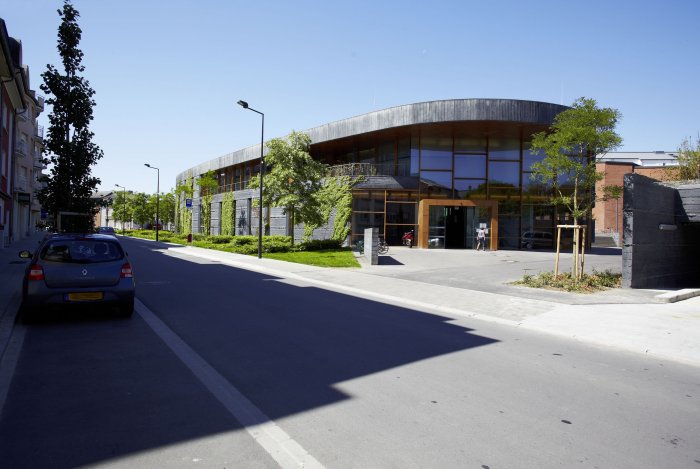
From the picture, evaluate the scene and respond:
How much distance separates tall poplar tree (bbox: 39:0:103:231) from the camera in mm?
15484

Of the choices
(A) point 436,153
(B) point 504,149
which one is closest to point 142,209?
(A) point 436,153

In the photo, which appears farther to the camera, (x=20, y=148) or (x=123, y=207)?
(x=123, y=207)

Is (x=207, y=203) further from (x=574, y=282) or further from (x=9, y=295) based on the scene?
(x=574, y=282)

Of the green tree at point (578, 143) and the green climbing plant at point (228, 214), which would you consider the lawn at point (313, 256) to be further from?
the green climbing plant at point (228, 214)

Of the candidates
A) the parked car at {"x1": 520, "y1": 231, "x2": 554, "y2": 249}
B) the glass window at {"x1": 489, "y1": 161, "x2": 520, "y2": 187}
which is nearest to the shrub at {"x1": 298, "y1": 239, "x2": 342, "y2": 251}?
the glass window at {"x1": 489, "y1": 161, "x2": 520, "y2": 187}

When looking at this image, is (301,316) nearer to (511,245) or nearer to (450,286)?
(450,286)

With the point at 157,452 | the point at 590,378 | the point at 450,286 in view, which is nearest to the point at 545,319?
the point at 590,378

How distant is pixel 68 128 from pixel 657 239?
65.7 ft

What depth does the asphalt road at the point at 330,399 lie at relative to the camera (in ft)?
11.4

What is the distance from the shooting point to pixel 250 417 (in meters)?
4.05

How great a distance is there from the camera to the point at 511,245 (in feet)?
101

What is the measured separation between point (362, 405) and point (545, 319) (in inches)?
243

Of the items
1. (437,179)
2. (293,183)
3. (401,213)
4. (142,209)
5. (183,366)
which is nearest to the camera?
(183,366)

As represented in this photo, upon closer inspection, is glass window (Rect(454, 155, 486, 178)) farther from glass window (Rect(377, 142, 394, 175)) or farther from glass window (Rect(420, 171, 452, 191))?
glass window (Rect(377, 142, 394, 175))
